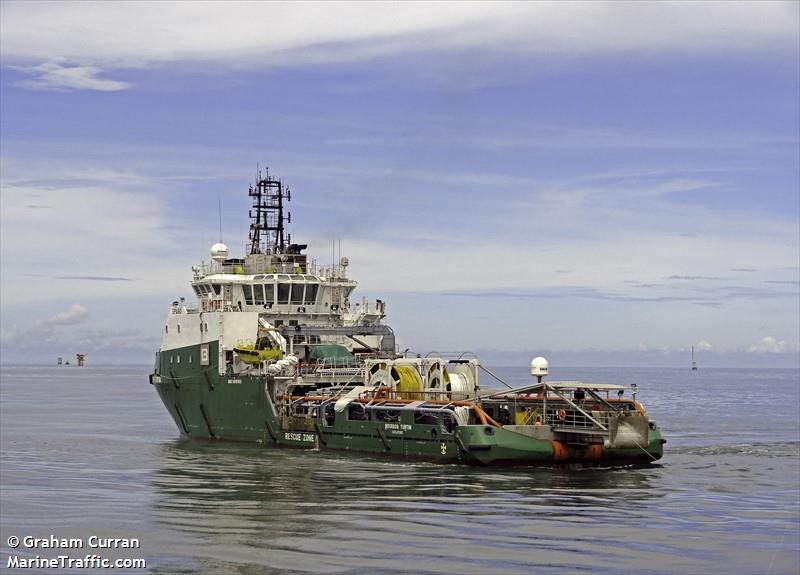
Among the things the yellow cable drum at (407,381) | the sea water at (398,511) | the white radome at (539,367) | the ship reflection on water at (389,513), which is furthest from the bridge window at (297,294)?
the white radome at (539,367)

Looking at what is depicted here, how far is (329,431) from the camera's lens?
4225cm

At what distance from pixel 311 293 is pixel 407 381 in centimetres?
1055

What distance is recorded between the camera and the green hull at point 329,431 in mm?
36219

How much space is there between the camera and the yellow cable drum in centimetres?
4178

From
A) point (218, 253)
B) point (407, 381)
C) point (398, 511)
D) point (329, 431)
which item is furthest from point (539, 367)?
point (218, 253)

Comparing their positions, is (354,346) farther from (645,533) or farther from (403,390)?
(645,533)

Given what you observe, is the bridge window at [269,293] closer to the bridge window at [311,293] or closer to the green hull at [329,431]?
the bridge window at [311,293]

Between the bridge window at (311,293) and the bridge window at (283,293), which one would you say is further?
the bridge window at (311,293)

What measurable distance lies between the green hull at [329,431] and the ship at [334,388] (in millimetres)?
48

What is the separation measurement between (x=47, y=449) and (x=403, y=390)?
678 inches

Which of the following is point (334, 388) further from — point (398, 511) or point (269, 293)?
point (398, 511)

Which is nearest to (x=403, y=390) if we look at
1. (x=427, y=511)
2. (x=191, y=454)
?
(x=191, y=454)

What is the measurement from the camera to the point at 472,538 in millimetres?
25953

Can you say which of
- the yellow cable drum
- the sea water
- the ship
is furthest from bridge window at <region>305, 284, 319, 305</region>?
the yellow cable drum
